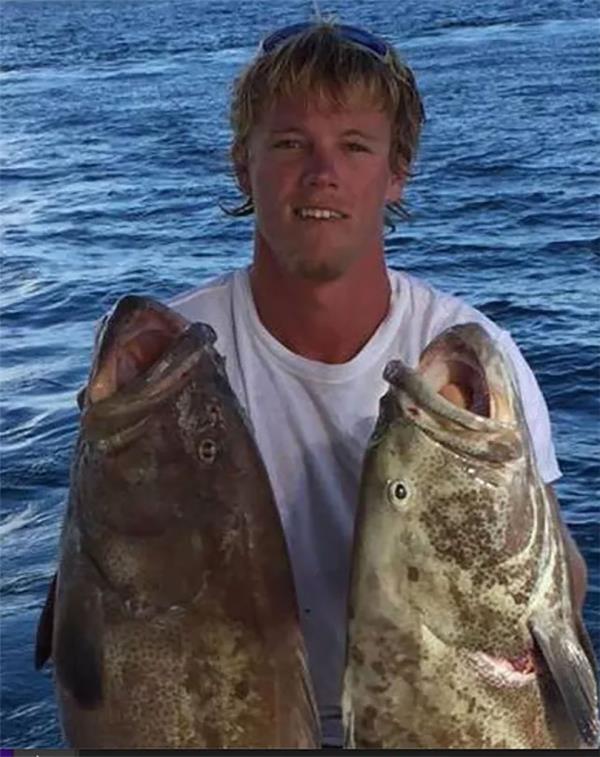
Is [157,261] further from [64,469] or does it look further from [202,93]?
[202,93]

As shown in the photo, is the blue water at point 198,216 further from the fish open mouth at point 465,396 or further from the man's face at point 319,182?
the fish open mouth at point 465,396

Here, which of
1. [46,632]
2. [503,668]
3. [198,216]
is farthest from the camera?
[198,216]

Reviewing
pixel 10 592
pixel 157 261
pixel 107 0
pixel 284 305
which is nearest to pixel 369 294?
pixel 284 305

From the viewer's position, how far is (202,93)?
24438 millimetres

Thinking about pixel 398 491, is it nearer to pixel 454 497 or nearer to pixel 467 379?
pixel 454 497

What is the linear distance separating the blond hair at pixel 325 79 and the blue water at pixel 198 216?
11.3 feet

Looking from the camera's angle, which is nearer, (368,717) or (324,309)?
(368,717)

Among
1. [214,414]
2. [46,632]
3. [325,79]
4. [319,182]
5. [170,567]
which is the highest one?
[325,79]

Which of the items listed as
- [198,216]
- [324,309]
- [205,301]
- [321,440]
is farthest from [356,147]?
[198,216]

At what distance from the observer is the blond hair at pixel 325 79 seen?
3688 millimetres

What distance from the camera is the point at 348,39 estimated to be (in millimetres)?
3764

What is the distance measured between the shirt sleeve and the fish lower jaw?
1.30 feet

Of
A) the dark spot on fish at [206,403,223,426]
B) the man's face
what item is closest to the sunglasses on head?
the man's face

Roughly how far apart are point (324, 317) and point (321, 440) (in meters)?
0.26
